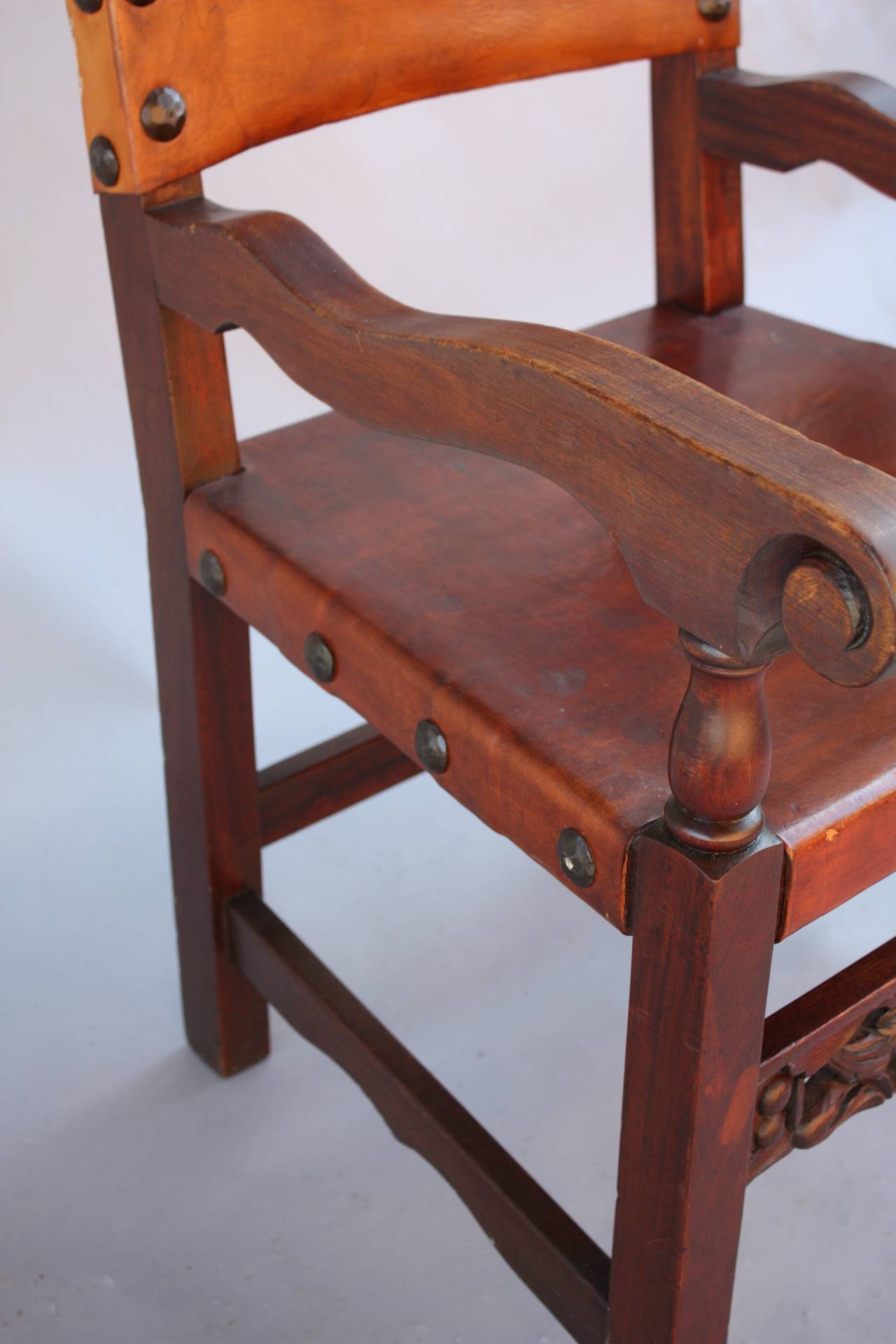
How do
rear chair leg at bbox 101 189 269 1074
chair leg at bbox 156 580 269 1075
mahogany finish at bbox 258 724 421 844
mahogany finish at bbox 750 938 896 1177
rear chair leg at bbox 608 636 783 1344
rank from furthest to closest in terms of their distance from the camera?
mahogany finish at bbox 258 724 421 844 → chair leg at bbox 156 580 269 1075 → rear chair leg at bbox 101 189 269 1074 → mahogany finish at bbox 750 938 896 1177 → rear chair leg at bbox 608 636 783 1344

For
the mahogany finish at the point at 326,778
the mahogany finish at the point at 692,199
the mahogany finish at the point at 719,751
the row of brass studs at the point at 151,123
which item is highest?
the row of brass studs at the point at 151,123

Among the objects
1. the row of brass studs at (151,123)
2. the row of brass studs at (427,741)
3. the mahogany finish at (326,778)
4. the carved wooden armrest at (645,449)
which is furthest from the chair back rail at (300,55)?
the mahogany finish at (326,778)

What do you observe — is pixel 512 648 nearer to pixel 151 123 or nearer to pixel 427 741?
pixel 427 741

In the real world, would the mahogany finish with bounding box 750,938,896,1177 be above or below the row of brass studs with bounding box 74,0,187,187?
below

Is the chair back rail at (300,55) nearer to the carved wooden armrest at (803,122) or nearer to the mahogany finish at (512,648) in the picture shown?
the carved wooden armrest at (803,122)

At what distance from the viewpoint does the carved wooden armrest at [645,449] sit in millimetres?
546

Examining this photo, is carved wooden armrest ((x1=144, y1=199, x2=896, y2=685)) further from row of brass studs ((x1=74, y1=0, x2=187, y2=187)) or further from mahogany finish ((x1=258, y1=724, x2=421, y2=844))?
mahogany finish ((x1=258, y1=724, x2=421, y2=844))

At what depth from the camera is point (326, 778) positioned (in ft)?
4.04

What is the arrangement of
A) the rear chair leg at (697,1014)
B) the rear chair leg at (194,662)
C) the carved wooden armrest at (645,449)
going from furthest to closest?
the rear chair leg at (194,662) < the rear chair leg at (697,1014) < the carved wooden armrest at (645,449)

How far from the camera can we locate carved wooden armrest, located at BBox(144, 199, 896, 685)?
0.55 m

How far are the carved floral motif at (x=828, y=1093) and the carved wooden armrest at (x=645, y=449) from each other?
336 millimetres

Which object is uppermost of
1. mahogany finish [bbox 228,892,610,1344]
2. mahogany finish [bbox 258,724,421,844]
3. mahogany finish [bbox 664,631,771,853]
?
mahogany finish [bbox 664,631,771,853]

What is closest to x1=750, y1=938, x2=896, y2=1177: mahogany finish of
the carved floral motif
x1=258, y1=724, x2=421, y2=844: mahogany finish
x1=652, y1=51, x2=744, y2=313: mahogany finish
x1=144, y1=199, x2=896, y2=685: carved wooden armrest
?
the carved floral motif

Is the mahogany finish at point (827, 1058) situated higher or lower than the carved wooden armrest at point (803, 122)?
lower
